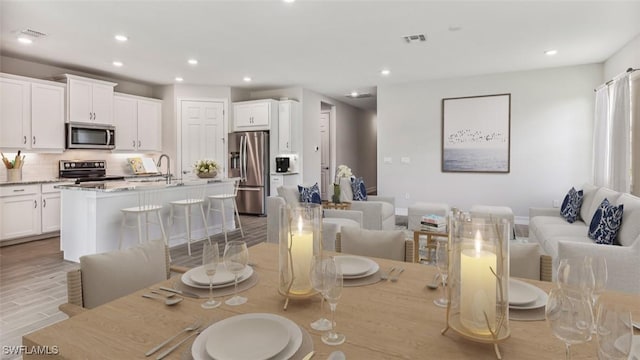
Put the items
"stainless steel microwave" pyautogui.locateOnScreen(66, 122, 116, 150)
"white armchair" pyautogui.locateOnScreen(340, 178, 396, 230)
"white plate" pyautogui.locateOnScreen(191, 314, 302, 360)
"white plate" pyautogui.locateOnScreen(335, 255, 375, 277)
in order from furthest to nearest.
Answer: "stainless steel microwave" pyautogui.locateOnScreen(66, 122, 116, 150)
"white armchair" pyautogui.locateOnScreen(340, 178, 396, 230)
"white plate" pyautogui.locateOnScreen(335, 255, 375, 277)
"white plate" pyautogui.locateOnScreen(191, 314, 302, 360)

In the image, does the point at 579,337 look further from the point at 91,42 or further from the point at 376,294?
the point at 91,42

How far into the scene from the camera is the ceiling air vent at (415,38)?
4344 mm

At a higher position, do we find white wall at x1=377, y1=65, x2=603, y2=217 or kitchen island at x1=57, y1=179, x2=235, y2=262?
white wall at x1=377, y1=65, x2=603, y2=217

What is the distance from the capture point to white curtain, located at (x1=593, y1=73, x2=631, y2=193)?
4289 mm

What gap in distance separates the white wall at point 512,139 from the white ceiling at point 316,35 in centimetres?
35

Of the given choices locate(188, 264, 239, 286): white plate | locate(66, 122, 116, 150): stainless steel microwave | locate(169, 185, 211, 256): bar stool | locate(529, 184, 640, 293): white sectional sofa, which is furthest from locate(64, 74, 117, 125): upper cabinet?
locate(529, 184, 640, 293): white sectional sofa

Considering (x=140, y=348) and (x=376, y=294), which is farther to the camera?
(x=376, y=294)

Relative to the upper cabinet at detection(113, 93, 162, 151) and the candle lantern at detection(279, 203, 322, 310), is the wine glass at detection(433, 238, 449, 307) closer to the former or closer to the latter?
the candle lantern at detection(279, 203, 322, 310)

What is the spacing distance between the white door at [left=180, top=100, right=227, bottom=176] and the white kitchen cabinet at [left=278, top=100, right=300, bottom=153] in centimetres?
119

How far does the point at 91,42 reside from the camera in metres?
4.55

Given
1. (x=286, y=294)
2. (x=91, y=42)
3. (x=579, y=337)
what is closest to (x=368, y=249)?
(x=286, y=294)

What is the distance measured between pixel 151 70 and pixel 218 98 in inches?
59.8

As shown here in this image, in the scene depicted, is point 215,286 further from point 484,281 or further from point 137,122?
point 137,122

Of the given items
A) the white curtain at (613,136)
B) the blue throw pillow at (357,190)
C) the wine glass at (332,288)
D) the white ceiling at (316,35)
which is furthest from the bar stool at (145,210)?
the white curtain at (613,136)
